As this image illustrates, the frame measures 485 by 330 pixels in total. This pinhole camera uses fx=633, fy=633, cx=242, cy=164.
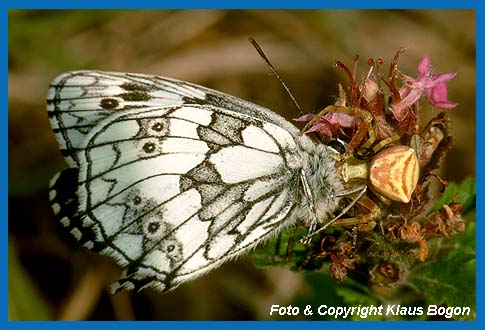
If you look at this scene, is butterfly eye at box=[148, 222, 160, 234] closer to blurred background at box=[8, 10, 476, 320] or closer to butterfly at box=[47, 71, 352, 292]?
butterfly at box=[47, 71, 352, 292]

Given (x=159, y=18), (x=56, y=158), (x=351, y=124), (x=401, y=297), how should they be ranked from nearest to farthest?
(x=351, y=124) < (x=401, y=297) < (x=56, y=158) < (x=159, y=18)

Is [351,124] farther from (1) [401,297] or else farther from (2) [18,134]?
(2) [18,134]

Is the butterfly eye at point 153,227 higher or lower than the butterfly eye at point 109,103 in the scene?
lower

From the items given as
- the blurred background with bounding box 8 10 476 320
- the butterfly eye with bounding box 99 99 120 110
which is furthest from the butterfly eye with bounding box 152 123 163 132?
the blurred background with bounding box 8 10 476 320

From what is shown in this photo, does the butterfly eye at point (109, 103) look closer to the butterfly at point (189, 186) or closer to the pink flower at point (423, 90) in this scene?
the butterfly at point (189, 186)

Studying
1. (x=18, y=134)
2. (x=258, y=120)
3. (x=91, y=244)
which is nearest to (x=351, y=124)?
(x=258, y=120)

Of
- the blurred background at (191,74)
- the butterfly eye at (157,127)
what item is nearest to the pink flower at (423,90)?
the butterfly eye at (157,127)
